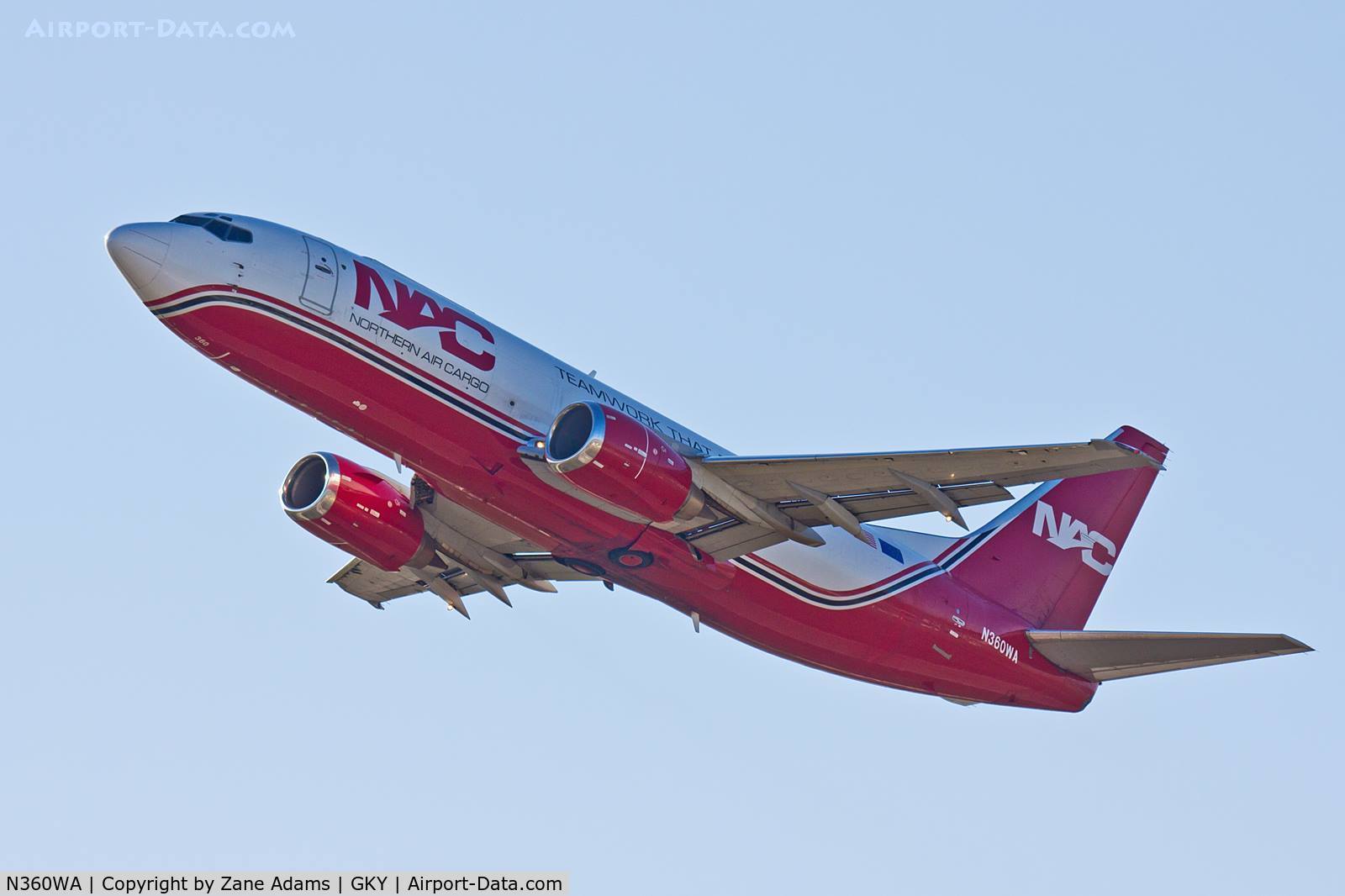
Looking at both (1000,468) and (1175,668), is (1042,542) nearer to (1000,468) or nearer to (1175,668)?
(1175,668)

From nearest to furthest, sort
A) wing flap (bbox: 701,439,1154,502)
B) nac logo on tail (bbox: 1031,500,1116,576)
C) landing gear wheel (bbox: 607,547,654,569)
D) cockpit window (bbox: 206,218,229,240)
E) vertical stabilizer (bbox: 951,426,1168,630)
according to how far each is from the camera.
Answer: wing flap (bbox: 701,439,1154,502), cockpit window (bbox: 206,218,229,240), landing gear wheel (bbox: 607,547,654,569), vertical stabilizer (bbox: 951,426,1168,630), nac logo on tail (bbox: 1031,500,1116,576)

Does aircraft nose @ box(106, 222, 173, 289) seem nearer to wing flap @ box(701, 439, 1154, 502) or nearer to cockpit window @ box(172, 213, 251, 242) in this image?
cockpit window @ box(172, 213, 251, 242)

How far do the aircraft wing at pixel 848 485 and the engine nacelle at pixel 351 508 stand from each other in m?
7.25

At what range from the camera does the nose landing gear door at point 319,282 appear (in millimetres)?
33094

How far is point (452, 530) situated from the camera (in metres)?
40.0

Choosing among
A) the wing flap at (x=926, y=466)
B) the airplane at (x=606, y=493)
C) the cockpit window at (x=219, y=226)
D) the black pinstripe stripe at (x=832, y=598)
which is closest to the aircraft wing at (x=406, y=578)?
the airplane at (x=606, y=493)

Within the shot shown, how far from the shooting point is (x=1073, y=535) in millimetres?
44500

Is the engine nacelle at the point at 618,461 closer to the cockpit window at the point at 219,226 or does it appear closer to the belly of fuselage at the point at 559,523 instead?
the belly of fuselage at the point at 559,523

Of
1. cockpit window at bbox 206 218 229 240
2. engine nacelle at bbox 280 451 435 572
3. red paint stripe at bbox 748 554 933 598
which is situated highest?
cockpit window at bbox 206 218 229 240

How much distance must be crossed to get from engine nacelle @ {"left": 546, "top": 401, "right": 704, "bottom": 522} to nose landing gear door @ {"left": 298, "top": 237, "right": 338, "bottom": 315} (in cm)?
493

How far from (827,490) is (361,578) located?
14.9 m

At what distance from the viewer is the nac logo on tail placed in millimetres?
44094

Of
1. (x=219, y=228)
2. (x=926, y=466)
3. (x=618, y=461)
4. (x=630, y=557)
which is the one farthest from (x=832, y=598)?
(x=219, y=228)

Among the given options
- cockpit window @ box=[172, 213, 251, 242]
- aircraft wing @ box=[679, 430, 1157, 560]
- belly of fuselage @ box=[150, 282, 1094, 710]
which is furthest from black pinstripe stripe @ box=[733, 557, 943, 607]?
cockpit window @ box=[172, 213, 251, 242]
